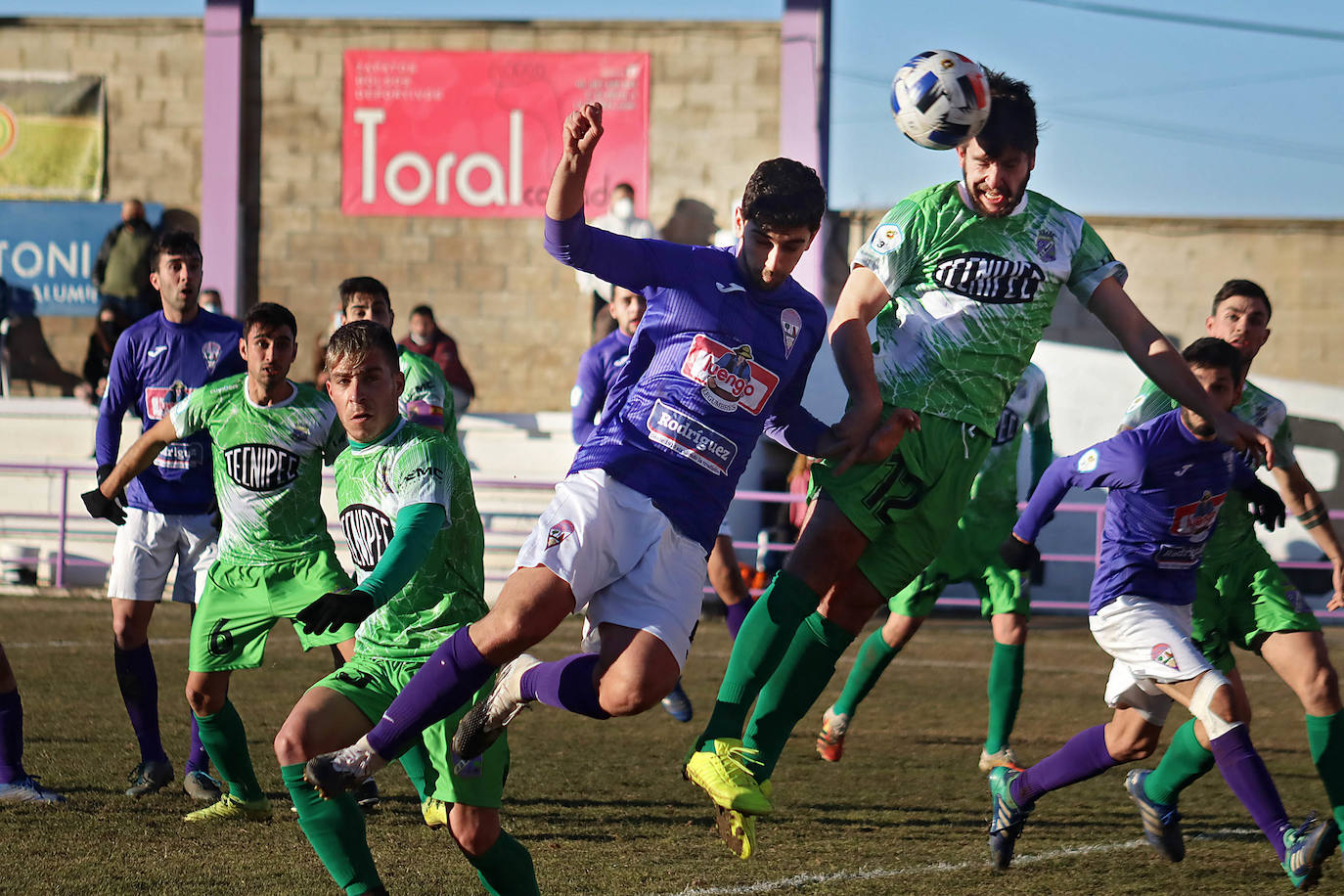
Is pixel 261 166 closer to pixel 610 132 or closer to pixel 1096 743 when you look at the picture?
pixel 610 132

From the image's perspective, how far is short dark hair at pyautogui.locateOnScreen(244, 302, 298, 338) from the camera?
5656 millimetres

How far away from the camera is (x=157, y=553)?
6.61m

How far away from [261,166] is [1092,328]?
1059 cm

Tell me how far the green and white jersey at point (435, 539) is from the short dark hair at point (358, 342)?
258mm

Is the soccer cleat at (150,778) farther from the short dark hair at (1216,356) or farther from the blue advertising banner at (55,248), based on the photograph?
the blue advertising banner at (55,248)

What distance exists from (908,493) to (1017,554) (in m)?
0.77

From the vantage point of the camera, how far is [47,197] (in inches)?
747

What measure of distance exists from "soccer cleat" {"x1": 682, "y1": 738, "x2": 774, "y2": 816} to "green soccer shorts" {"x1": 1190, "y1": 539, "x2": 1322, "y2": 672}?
7.17ft

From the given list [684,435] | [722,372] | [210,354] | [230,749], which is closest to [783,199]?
[722,372]

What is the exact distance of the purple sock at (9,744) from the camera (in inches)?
235

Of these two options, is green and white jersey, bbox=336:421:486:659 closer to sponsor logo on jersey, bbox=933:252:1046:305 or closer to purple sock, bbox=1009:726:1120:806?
sponsor logo on jersey, bbox=933:252:1046:305

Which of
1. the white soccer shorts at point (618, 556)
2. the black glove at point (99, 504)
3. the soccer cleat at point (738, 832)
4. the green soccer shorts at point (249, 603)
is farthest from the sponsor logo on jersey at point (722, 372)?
the black glove at point (99, 504)

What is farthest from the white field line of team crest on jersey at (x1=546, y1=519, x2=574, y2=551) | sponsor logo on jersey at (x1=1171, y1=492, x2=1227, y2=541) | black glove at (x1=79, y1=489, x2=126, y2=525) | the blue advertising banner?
the blue advertising banner

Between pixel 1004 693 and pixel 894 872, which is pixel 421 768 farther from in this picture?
pixel 1004 693
